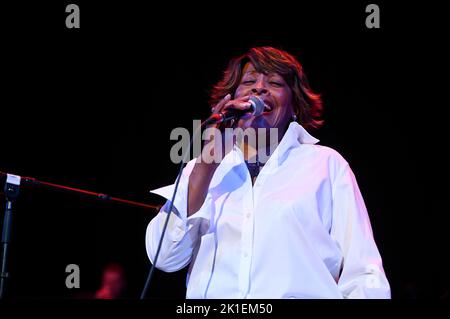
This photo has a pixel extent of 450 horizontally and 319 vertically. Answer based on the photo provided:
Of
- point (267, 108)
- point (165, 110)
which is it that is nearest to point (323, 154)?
point (267, 108)

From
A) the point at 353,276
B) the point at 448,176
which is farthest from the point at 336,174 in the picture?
the point at 448,176

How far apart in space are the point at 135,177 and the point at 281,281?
251 cm

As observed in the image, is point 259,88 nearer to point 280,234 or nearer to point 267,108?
point 267,108

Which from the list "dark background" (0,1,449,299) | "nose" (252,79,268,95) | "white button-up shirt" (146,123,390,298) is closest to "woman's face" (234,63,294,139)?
"nose" (252,79,268,95)

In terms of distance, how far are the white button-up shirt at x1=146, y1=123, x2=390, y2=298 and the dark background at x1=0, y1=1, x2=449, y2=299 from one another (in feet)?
5.10

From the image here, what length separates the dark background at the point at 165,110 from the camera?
3.56 metres

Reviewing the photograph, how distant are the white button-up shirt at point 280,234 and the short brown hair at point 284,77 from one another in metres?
0.30

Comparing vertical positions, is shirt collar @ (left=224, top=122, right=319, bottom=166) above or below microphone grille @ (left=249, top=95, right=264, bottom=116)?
below

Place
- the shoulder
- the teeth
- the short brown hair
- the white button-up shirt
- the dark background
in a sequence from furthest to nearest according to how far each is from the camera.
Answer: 1. the dark background
2. the short brown hair
3. the teeth
4. the shoulder
5. the white button-up shirt

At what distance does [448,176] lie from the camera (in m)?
3.98

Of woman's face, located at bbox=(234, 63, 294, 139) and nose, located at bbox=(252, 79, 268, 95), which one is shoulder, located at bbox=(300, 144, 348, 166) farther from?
nose, located at bbox=(252, 79, 268, 95)

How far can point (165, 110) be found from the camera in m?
4.09

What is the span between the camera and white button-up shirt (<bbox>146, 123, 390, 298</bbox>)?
1.83m

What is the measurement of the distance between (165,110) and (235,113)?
215 centimetres
